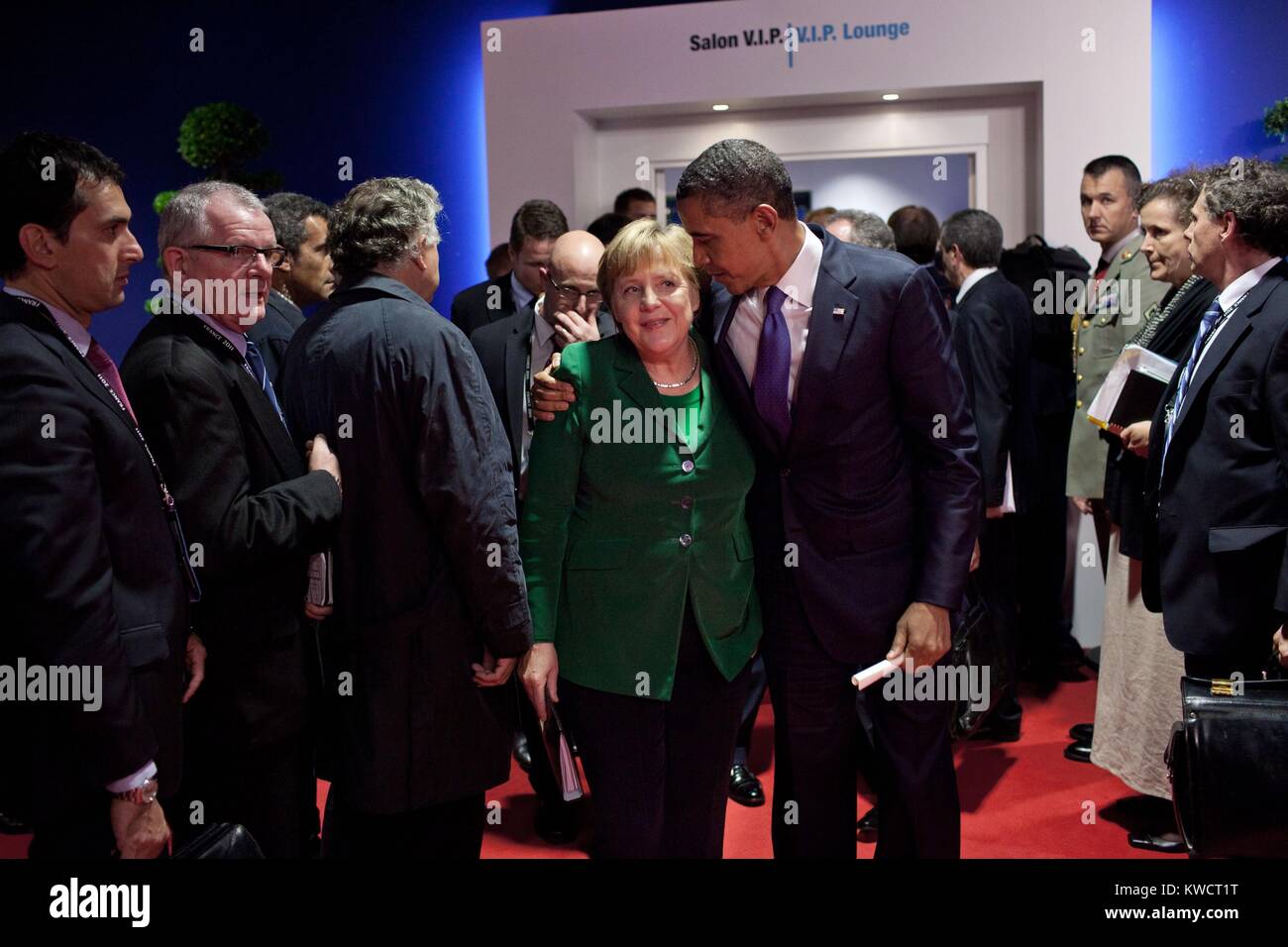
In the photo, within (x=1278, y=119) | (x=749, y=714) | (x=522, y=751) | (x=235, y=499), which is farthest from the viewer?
(x=1278, y=119)

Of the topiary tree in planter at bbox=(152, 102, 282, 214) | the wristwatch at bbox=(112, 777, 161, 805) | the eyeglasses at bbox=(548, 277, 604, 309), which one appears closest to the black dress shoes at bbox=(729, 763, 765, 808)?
the eyeglasses at bbox=(548, 277, 604, 309)

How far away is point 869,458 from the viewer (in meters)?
2.23

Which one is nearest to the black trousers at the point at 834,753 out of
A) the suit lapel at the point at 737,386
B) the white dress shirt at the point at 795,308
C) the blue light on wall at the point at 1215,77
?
the suit lapel at the point at 737,386

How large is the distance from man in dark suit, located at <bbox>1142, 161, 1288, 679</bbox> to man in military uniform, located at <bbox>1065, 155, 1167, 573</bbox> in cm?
139

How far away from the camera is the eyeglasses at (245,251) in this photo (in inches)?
81.5

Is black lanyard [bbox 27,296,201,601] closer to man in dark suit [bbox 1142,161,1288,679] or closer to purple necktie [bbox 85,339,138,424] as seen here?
purple necktie [bbox 85,339,138,424]

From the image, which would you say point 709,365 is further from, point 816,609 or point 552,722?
point 552,722

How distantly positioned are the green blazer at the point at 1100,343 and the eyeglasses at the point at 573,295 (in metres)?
2.02

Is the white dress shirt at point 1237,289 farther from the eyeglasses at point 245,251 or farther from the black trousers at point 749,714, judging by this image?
the eyeglasses at point 245,251

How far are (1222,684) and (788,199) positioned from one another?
4.14 ft

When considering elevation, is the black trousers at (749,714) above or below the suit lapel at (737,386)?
below

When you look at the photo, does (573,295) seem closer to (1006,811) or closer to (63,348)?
(63,348)

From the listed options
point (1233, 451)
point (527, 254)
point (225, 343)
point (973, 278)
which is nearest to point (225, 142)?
point (527, 254)

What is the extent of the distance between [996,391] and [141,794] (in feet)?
10.5
